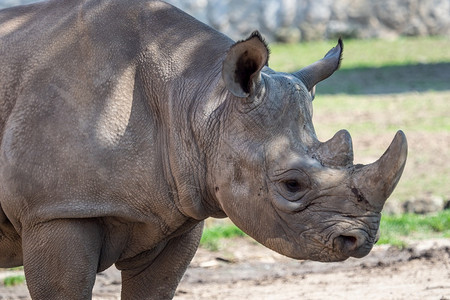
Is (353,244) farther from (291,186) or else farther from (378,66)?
(378,66)

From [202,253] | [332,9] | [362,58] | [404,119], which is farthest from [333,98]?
[202,253]

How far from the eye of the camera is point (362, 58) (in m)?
18.9

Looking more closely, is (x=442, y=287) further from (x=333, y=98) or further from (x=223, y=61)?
(x=333, y=98)

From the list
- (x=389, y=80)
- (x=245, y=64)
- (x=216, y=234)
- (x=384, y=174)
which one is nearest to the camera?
(x=384, y=174)

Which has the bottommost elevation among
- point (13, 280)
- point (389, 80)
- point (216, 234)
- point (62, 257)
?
point (13, 280)

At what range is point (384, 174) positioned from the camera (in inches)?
177

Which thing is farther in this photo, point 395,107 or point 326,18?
point 326,18

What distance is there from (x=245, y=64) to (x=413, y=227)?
176 inches

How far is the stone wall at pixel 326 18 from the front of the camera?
19.7 m

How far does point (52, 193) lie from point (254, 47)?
1204 mm

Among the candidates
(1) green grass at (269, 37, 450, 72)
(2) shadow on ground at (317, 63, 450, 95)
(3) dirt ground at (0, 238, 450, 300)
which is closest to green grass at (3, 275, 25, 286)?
(3) dirt ground at (0, 238, 450, 300)

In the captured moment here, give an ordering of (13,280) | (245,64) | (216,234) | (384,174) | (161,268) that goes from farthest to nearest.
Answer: (216,234)
(13,280)
(161,268)
(245,64)
(384,174)

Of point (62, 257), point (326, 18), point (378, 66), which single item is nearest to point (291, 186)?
point (62, 257)

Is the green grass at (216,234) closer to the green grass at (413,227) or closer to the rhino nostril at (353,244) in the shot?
the green grass at (413,227)
